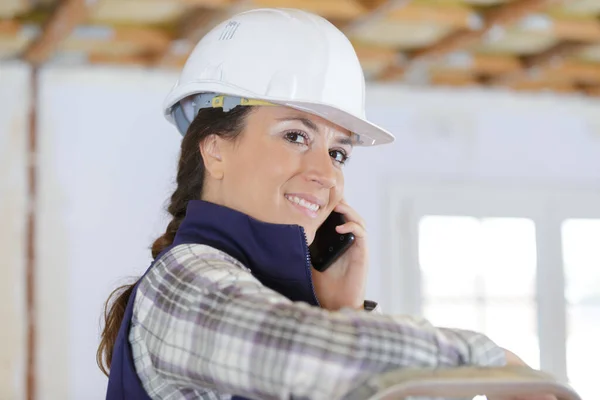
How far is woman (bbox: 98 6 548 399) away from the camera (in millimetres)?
812

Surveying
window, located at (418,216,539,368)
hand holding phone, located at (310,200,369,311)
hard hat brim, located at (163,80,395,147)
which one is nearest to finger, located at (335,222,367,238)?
hand holding phone, located at (310,200,369,311)

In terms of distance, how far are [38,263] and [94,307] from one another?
391 mm

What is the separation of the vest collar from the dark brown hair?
0.19 metres

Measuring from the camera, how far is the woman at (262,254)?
812 mm

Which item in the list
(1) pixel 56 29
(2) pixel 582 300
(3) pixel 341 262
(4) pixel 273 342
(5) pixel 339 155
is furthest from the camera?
(2) pixel 582 300

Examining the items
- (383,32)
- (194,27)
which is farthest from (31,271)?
(383,32)

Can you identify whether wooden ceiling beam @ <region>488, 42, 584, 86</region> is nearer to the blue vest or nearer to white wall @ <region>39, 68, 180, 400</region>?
white wall @ <region>39, 68, 180, 400</region>

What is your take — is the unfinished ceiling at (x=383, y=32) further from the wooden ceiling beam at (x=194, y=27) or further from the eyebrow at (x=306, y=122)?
the eyebrow at (x=306, y=122)

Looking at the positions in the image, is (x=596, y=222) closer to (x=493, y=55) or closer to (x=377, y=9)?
(x=493, y=55)

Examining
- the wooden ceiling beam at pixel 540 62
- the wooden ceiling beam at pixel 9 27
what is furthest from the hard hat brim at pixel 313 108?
the wooden ceiling beam at pixel 540 62

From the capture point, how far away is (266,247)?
3.91ft

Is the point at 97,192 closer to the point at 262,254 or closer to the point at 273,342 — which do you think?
the point at 262,254

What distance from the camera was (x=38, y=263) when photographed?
450 cm

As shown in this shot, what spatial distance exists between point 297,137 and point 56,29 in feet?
9.48
